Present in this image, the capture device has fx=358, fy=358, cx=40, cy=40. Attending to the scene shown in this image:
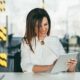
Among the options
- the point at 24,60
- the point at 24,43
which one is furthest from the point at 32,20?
the point at 24,60

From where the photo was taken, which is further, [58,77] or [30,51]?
[30,51]

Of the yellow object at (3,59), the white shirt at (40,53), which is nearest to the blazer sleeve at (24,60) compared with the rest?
the white shirt at (40,53)

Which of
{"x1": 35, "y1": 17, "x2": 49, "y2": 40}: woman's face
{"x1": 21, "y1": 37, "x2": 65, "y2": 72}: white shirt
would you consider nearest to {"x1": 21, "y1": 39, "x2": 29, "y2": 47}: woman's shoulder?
{"x1": 21, "y1": 37, "x2": 65, "y2": 72}: white shirt

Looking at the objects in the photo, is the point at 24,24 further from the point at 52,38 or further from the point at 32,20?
the point at 52,38

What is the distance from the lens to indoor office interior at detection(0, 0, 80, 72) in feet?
11.1

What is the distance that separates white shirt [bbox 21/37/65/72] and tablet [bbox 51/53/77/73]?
203 millimetres

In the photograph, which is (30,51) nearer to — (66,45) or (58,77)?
(66,45)

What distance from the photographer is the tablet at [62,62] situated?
3110 mm

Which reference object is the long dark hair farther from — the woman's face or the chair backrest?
the chair backrest

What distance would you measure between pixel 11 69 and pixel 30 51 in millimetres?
260

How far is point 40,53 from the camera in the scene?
3459 mm

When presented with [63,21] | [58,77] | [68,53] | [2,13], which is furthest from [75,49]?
[2,13]

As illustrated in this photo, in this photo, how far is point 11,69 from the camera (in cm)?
337

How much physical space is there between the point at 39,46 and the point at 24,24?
27cm
